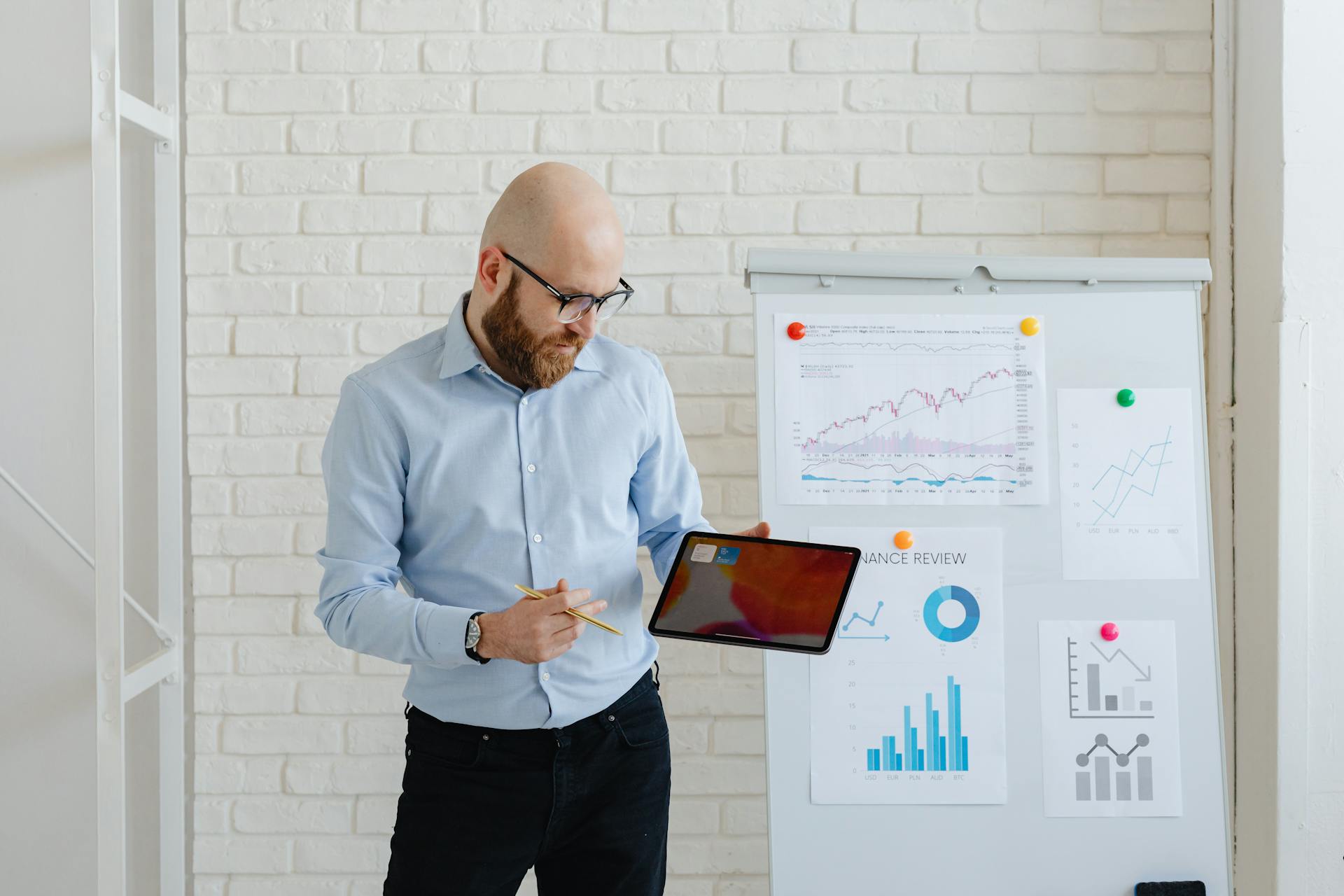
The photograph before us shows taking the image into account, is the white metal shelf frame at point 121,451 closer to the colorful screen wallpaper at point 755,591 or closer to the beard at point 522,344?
the beard at point 522,344

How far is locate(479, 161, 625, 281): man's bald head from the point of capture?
136cm

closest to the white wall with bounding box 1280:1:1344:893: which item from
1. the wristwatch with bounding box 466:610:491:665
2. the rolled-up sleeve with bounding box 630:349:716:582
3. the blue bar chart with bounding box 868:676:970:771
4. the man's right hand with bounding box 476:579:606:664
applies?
the blue bar chart with bounding box 868:676:970:771

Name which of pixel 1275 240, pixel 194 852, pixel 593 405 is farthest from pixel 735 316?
pixel 194 852

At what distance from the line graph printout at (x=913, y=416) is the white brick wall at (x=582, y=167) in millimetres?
382

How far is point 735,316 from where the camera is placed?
209 cm

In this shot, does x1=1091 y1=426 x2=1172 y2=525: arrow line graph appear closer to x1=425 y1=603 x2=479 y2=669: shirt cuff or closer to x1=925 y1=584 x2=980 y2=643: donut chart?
x1=925 y1=584 x2=980 y2=643: donut chart

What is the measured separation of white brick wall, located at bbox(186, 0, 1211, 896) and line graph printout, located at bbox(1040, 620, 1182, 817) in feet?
2.07

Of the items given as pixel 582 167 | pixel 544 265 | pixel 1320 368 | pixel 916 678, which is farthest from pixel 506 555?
pixel 1320 368

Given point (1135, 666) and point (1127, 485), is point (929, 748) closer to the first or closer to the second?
point (1135, 666)

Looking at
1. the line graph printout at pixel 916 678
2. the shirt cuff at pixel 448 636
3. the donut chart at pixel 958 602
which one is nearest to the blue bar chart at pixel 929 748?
the line graph printout at pixel 916 678

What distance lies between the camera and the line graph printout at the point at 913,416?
5.58 feet

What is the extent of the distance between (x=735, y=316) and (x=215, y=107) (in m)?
1.15

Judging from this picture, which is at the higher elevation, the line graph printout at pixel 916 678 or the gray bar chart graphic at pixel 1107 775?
the line graph printout at pixel 916 678

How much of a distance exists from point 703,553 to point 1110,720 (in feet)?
2.54
